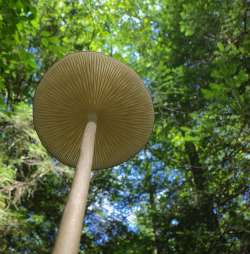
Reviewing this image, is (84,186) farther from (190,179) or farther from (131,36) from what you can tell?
(131,36)

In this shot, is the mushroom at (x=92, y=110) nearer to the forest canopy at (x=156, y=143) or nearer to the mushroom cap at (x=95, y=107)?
the mushroom cap at (x=95, y=107)

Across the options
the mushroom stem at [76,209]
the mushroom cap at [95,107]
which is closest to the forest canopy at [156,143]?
the mushroom cap at [95,107]

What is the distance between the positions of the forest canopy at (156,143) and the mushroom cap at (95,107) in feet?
4.66

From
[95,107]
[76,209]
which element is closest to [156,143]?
[95,107]

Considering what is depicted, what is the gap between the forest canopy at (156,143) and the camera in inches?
196

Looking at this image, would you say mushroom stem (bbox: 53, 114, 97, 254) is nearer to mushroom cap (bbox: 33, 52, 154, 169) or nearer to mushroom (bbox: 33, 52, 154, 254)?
mushroom (bbox: 33, 52, 154, 254)

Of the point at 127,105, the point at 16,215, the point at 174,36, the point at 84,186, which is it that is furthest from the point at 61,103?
the point at 174,36

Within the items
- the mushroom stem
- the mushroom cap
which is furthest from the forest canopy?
the mushroom stem

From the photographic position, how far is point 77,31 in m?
8.23

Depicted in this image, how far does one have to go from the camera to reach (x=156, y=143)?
879 centimetres

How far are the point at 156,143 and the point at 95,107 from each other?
6398 millimetres

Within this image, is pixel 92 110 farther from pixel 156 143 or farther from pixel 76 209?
pixel 156 143

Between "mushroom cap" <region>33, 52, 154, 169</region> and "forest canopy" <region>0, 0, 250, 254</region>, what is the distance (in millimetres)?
1419

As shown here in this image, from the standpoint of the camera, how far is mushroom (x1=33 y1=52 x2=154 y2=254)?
229cm
